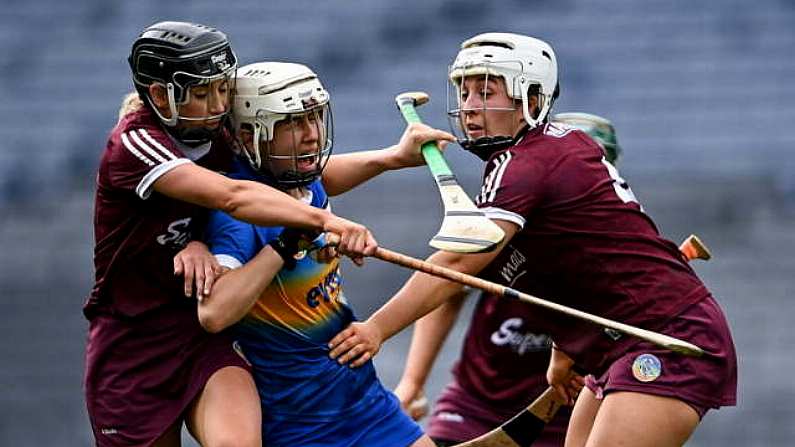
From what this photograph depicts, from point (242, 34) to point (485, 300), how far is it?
16.9 feet

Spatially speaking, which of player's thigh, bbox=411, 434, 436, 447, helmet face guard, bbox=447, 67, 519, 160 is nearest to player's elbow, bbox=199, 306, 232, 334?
player's thigh, bbox=411, 434, 436, 447

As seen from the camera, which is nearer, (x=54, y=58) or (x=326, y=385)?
(x=326, y=385)

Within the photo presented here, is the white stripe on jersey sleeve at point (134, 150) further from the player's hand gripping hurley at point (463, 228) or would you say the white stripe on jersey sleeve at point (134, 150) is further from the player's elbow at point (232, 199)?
the player's hand gripping hurley at point (463, 228)

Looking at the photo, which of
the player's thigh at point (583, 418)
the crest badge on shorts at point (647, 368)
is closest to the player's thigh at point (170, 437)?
the player's thigh at point (583, 418)

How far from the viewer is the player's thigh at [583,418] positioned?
4.45 meters

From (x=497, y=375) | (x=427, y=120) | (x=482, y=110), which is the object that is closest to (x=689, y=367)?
(x=482, y=110)

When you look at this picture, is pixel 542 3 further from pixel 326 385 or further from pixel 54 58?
pixel 326 385

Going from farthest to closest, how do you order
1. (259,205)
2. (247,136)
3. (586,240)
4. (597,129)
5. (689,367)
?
(597,129), (247,136), (586,240), (689,367), (259,205)

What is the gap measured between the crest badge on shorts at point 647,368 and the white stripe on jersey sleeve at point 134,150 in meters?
1.38

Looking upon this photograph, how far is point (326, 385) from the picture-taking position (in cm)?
437

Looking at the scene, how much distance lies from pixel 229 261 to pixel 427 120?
591 cm

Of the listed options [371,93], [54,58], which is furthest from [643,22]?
[54,58]

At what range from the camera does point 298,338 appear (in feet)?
14.2

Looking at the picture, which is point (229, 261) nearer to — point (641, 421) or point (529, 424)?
point (641, 421)
